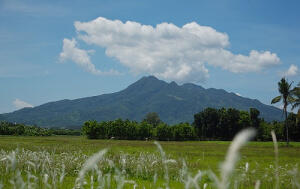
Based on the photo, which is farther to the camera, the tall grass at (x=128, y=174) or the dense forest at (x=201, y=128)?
the dense forest at (x=201, y=128)

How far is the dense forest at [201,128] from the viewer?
9881cm

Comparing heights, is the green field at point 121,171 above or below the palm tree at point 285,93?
below

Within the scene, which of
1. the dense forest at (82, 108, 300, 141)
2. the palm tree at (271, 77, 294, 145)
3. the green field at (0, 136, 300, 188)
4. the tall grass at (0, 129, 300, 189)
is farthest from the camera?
the dense forest at (82, 108, 300, 141)

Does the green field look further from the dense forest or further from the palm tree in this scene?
the dense forest

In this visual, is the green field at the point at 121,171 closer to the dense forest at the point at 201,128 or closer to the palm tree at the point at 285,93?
the palm tree at the point at 285,93

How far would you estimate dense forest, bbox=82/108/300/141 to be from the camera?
9881cm

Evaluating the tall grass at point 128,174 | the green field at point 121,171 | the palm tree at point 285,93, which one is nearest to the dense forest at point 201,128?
the palm tree at point 285,93

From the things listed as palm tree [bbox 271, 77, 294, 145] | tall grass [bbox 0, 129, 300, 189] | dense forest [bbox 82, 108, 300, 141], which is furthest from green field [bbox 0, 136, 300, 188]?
dense forest [bbox 82, 108, 300, 141]

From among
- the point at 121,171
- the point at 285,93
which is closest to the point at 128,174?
the point at 121,171

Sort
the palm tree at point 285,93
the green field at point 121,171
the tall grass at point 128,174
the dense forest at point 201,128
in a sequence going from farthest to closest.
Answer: the dense forest at point 201,128 < the palm tree at point 285,93 < the green field at point 121,171 < the tall grass at point 128,174

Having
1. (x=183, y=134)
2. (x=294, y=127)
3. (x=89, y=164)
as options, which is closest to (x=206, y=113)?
(x=183, y=134)

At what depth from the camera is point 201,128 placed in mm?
123812

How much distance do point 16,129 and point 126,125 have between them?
35271 mm

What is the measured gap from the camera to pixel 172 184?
13.4 meters
